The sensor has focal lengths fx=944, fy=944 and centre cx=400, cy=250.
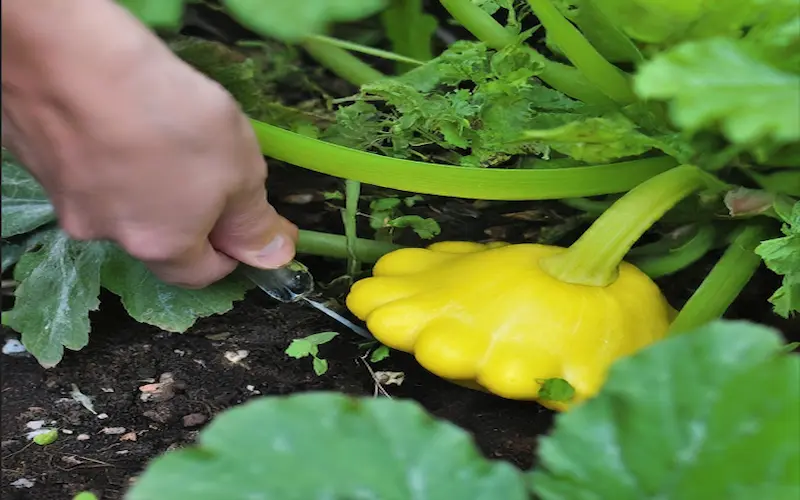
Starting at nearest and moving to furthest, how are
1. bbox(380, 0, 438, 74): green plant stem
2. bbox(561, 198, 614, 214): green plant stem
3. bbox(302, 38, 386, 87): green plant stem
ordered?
bbox(561, 198, 614, 214): green plant stem, bbox(302, 38, 386, 87): green plant stem, bbox(380, 0, 438, 74): green plant stem

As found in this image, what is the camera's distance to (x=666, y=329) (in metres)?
1.22

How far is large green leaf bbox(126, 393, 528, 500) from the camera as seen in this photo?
692 millimetres

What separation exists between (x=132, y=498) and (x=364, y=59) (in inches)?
59.7

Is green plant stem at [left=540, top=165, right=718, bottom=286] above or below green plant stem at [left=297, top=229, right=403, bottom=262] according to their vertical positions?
above

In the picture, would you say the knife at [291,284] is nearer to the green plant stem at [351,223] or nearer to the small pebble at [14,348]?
the green plant stem at [351,223]

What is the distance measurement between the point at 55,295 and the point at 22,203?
15 centimetres

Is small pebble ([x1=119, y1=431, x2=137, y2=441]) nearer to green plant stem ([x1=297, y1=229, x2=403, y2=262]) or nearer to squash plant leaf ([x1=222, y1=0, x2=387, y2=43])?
green plant stem ([x1=297, y1=229, x2=403, y2=262])

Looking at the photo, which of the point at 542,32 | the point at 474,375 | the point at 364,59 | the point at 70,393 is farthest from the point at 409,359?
the point at 364,59

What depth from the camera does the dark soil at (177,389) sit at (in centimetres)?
111

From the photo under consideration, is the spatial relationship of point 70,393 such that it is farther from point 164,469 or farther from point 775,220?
point 775,220

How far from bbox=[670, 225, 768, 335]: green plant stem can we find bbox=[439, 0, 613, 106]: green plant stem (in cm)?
26

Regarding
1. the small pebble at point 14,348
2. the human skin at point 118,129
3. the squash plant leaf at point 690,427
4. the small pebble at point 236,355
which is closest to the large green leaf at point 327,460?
the squash plant leaf at point 690,427

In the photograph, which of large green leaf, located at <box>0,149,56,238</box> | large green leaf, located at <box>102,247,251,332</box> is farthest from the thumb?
large green leaf, located at <box>0,149,56,238</box>

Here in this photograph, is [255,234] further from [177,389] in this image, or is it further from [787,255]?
[787,255]
